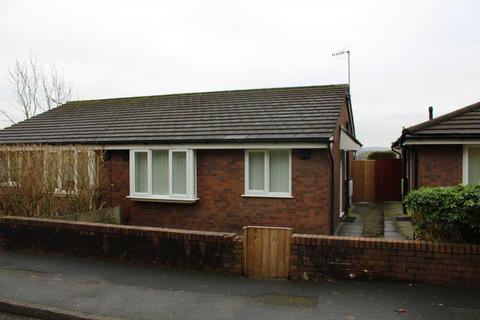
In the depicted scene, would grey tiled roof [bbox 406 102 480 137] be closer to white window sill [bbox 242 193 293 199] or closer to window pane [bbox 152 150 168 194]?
white window sill [bbox 242 193 293 199]

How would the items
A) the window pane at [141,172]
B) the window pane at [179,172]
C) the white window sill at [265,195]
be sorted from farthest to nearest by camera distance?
Answer: the window pane at [141,172] < the window pane at [179,172] < the white window sill at [265,195]

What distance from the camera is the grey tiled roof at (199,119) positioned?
1100 centimetres

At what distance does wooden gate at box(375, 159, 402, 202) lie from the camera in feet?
59.5

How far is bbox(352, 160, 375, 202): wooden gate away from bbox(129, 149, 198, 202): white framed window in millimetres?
9740

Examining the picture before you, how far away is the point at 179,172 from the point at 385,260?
676 cm

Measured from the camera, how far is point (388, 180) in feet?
59.9

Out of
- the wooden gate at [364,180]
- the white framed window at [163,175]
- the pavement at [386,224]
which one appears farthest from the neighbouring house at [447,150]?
the wooden gate at [364,180]

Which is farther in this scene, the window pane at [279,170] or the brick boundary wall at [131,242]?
the window pane at [279,170]

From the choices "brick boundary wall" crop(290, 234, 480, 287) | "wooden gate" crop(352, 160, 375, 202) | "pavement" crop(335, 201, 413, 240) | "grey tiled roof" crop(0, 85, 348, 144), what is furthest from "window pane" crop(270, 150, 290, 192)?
"wooden gate" crop(352, 160, 375, 202)

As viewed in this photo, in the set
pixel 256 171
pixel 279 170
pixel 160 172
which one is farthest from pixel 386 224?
pixel 160 172

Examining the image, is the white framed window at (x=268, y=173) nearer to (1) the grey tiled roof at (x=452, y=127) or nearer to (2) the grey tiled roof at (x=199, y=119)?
(2) the grey tiled roof at (x=199, y=119)

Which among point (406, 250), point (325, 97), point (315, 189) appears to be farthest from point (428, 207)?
point (325, 97)

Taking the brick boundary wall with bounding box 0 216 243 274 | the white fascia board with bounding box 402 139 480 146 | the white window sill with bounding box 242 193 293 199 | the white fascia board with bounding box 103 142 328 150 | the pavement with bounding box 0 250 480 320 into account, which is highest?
the white fascia board with bounding box 402 139 480 146

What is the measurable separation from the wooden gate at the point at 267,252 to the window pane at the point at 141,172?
6.12 metres
